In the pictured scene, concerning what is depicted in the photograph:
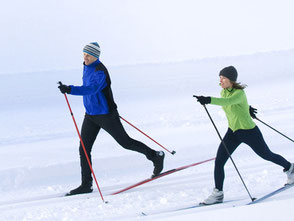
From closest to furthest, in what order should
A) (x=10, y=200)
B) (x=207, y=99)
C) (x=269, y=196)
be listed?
1. (x=207, y=99)
2. (x=269, y=196)
3. (x=10, y=200)

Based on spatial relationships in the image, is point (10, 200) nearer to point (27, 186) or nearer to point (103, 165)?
point (27, 186)

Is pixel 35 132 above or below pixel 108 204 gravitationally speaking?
below

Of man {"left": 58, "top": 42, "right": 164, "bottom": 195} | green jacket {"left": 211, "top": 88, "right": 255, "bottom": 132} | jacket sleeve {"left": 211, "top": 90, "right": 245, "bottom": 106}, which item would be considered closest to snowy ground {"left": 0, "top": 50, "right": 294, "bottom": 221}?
man {"left": 58, "top": 42, "right": 164, "bottom": 195}

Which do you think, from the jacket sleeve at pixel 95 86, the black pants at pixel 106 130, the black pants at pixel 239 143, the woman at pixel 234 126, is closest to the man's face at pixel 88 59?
the jacket sleeve at pixel 95 86

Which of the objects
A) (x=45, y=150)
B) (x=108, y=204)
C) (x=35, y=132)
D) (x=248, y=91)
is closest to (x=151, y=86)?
(x=248, y=91)

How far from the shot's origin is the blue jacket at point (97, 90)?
415 centimetres

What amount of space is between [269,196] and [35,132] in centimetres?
601

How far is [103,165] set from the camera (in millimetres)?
5934

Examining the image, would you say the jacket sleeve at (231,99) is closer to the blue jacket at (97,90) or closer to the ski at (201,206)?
the ski at (201,206)

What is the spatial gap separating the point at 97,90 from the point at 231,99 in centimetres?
135

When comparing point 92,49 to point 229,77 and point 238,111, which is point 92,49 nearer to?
point 229,77

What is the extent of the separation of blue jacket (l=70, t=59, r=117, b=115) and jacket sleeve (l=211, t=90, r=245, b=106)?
124cm

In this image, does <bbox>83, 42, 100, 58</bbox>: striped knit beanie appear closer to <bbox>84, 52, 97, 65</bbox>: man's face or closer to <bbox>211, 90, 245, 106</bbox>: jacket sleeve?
<bbox>84, 52, 97, 65</bbox>: man's face

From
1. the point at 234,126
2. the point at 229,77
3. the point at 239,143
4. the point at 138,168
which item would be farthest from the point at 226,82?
the point at 138,168
